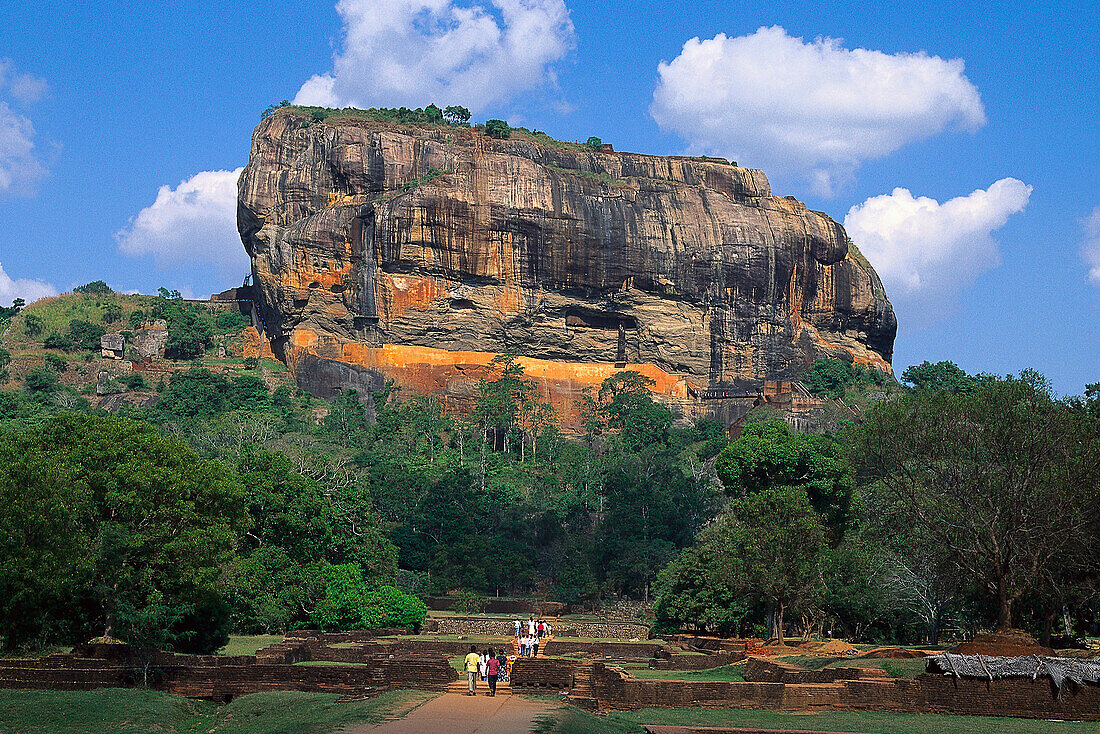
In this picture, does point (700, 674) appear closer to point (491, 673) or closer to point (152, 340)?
point (491, 673)

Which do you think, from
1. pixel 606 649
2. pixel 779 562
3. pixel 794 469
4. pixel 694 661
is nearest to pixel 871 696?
pixel 694 661

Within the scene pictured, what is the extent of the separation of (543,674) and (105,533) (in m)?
9.35

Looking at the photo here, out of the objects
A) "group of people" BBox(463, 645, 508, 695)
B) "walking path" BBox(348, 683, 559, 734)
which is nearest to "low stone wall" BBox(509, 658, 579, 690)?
"group of people" BBox(463, 645, 508, 695)

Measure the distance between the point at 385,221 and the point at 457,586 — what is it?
112ft

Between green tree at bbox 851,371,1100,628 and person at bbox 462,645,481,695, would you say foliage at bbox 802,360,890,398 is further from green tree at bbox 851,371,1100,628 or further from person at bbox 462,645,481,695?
person at bbox 462,645,481,695

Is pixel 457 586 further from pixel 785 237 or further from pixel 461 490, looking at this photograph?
pixel 785 237

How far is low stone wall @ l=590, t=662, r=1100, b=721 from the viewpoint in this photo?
1833 cm

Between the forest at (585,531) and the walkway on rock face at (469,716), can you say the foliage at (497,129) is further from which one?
the walkway on rock face at (469,716)

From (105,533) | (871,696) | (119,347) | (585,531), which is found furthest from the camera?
(119,347)

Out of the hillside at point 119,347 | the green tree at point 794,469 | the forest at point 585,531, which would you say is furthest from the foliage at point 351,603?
the hillside at point 119,347

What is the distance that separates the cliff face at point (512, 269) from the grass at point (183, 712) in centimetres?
5798

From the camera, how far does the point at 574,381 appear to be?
271 feet

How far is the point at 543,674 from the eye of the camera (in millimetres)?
20719

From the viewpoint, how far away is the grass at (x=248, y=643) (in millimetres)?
27172
